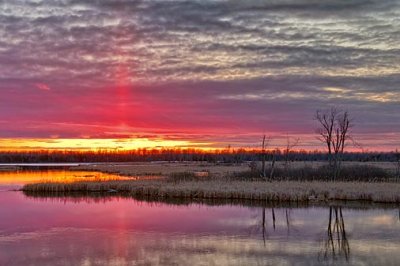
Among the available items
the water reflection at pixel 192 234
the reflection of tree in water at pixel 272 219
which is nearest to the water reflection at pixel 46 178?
the water reflection at pixel 192 234

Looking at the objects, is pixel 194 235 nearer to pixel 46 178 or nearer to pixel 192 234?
pixel 192 234

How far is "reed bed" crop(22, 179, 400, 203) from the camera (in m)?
28.8

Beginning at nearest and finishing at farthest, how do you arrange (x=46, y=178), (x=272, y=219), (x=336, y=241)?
(x=336, y=241)
(x=272, y=219)
(x=46, y=178)

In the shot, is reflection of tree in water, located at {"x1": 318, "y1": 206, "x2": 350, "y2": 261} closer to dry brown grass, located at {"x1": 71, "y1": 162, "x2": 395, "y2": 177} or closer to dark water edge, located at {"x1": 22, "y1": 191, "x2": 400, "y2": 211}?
dark water edge, located at {"x1": 22, "y1": 191, "x2": 400, "y2": 211}

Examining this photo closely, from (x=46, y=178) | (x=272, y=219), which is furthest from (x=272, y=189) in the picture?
(x=46, y=178)

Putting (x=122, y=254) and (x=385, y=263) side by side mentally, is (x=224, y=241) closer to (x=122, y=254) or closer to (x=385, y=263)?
(x=122, y=254)

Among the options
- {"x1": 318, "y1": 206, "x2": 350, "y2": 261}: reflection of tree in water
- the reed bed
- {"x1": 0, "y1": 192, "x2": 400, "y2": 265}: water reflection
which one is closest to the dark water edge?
{"x1": 0, "y1": 192, "x2": 400, "y2": 265}: water reflection

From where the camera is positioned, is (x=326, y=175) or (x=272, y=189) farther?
(x=326, y=175)

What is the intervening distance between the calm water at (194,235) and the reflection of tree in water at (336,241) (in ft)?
0.09

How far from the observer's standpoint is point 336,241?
55.6ft

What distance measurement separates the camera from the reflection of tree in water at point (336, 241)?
47.9 ft

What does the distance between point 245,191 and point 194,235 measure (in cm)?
1335

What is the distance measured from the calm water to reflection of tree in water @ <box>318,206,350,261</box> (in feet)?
0.09

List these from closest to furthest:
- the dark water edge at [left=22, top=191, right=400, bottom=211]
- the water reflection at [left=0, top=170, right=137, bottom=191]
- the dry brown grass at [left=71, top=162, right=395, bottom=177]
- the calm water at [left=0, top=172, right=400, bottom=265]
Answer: the calm water at [left=0, top=172, right=400, bottom=265] < the dark water edge at [left=22, top=191, right=400, bottom=211] < the water reflection at [left=0, top=170, right=137, bottom=191] < the dry brown grass at [left=71, top=162, right=395, bottom=177]
